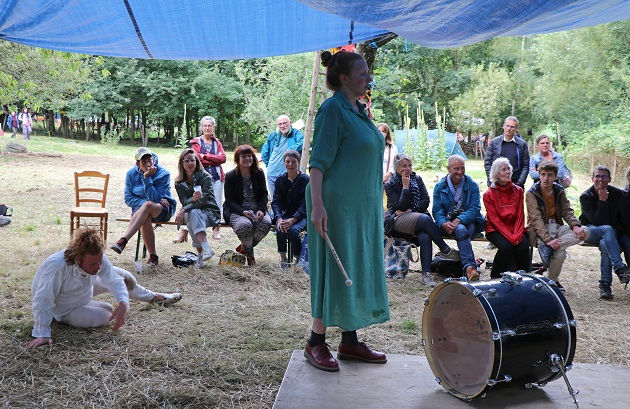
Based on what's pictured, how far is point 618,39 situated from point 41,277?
19.5 meters

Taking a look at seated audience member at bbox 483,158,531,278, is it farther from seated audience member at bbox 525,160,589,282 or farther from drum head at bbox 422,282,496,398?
drum head at bbox 422,282,496,398

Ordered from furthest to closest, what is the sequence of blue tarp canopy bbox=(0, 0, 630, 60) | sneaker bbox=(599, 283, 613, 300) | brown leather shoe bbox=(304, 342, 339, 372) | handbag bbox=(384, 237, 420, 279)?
handbag bbox=(384, 237, 420, 279) < sneaker bbox=(599, 283, 613, 300) < blue tarp canopy bbox=(0, 0, 630, 60) < brown leather shoe bbox=(304, 342, 339, 372)

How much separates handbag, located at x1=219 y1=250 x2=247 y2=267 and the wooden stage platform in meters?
3.35

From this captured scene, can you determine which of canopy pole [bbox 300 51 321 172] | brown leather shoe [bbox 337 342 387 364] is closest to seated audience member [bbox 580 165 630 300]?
canopy pole [bbox 300 51 321 172]

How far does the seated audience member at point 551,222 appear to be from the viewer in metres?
6.44

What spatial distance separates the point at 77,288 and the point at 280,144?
4712 mm

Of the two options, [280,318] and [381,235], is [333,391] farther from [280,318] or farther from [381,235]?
[280,318]

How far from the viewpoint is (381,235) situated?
345cm

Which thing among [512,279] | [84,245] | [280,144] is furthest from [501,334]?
[280,144]

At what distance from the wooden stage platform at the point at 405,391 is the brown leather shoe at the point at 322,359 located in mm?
31

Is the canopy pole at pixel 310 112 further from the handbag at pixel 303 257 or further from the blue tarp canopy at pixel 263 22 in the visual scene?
the blue tarp canopy at pixel 263 22

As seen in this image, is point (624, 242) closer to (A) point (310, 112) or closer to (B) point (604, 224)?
(B) point (604, 224)

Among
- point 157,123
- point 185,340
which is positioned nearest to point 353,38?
point 185,340

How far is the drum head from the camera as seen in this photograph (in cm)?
301
